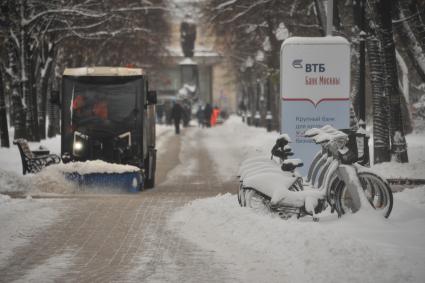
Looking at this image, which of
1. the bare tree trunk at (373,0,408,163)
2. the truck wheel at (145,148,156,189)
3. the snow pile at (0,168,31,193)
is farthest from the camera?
the bare tree trunk at (373,0,408,163)

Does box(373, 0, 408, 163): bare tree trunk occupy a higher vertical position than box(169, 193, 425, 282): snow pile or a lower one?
higher

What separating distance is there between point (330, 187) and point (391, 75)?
12.1m

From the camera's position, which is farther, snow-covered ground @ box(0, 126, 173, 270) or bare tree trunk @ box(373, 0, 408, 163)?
bare tree trunk @ box(373, 0, 408, 163)

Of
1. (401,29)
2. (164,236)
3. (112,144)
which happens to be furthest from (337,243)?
(401,29)

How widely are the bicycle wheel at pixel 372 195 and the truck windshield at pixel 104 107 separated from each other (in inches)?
342

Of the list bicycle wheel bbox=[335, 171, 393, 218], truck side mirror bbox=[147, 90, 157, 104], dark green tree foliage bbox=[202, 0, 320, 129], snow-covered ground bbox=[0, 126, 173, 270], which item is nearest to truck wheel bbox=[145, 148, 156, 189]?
truck side mirror bbox=[147, 90, 157, 104]

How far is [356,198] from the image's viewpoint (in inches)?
419

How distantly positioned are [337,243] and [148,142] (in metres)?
11.5

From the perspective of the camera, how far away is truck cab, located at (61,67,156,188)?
19.0 meters

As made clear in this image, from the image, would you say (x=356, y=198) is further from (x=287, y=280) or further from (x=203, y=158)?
(x=203, y=158)

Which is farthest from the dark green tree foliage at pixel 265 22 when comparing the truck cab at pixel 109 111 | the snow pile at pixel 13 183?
the snow pile at pixel 13 183

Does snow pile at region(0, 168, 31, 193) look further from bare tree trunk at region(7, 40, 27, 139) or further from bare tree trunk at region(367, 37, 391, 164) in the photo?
bare tree trunk at region(7, 40, 27, 139)

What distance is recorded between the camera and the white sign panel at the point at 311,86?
16266mm

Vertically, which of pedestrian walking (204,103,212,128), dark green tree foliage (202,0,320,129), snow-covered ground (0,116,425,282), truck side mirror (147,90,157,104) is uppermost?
dark green tree foliage (202,0,320,129)
